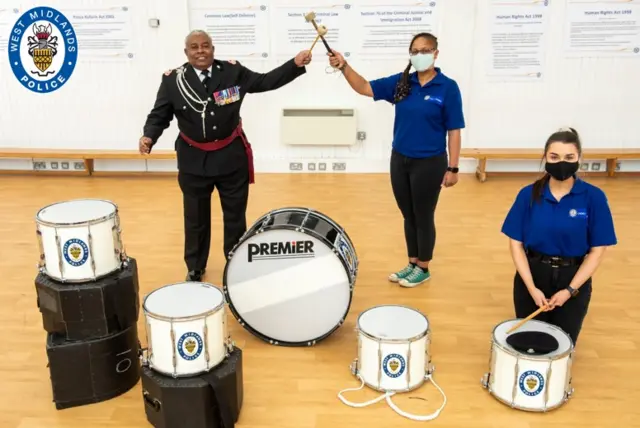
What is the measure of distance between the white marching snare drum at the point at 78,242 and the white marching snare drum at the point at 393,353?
132cm

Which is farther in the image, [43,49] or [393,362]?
[43,49]

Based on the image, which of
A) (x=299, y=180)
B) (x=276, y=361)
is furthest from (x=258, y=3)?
(x=276, y=361)

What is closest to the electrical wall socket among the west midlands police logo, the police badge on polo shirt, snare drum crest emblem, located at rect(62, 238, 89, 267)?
the west midlands police logo

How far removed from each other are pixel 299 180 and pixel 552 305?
4.16 m

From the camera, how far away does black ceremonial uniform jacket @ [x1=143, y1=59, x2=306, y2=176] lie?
4.11m

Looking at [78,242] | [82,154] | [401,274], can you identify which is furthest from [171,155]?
[78,242]

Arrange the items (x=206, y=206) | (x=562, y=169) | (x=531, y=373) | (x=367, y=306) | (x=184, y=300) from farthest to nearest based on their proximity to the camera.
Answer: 1. (x=206, y=206)
2. (x=367, y=306)
3. (x=562, y=169)
4. (x=531, y=373)
5. (x=184, y=300)

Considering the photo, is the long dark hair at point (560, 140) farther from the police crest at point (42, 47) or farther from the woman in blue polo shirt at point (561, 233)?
the police crest at point (42, 47)

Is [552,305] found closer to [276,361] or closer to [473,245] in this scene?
[276,361]

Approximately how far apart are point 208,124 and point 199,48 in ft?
1.56

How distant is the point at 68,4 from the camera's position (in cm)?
703

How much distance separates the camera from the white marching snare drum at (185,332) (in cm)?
278

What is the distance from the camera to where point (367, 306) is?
13.9 ft

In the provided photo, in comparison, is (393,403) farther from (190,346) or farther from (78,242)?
(78,242)
